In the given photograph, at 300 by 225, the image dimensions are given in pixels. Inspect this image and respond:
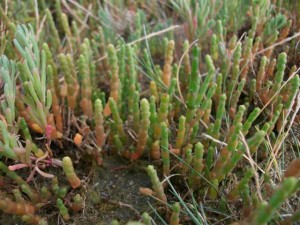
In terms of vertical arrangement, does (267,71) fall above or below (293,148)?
above

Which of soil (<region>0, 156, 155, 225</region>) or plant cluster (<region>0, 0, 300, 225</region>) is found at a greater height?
plant cluster (<region>0, 0, 300, 225</region>)

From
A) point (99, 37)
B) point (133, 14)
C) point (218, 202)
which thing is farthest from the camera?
point (133, 14)

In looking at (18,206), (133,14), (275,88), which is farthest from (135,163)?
(133,14)

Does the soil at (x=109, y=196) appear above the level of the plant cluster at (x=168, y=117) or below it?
below

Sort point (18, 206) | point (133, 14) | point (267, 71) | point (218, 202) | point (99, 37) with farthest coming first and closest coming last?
point (133, 14) → point (99, 37) → point (267, 71) → point (218, 202) → point (18, 206)

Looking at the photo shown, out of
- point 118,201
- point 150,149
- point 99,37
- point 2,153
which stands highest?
point 99,37

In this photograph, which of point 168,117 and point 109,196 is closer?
point 109,196

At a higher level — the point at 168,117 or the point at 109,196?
the point at 168,117

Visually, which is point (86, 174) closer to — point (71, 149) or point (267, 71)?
point (71, 149)
